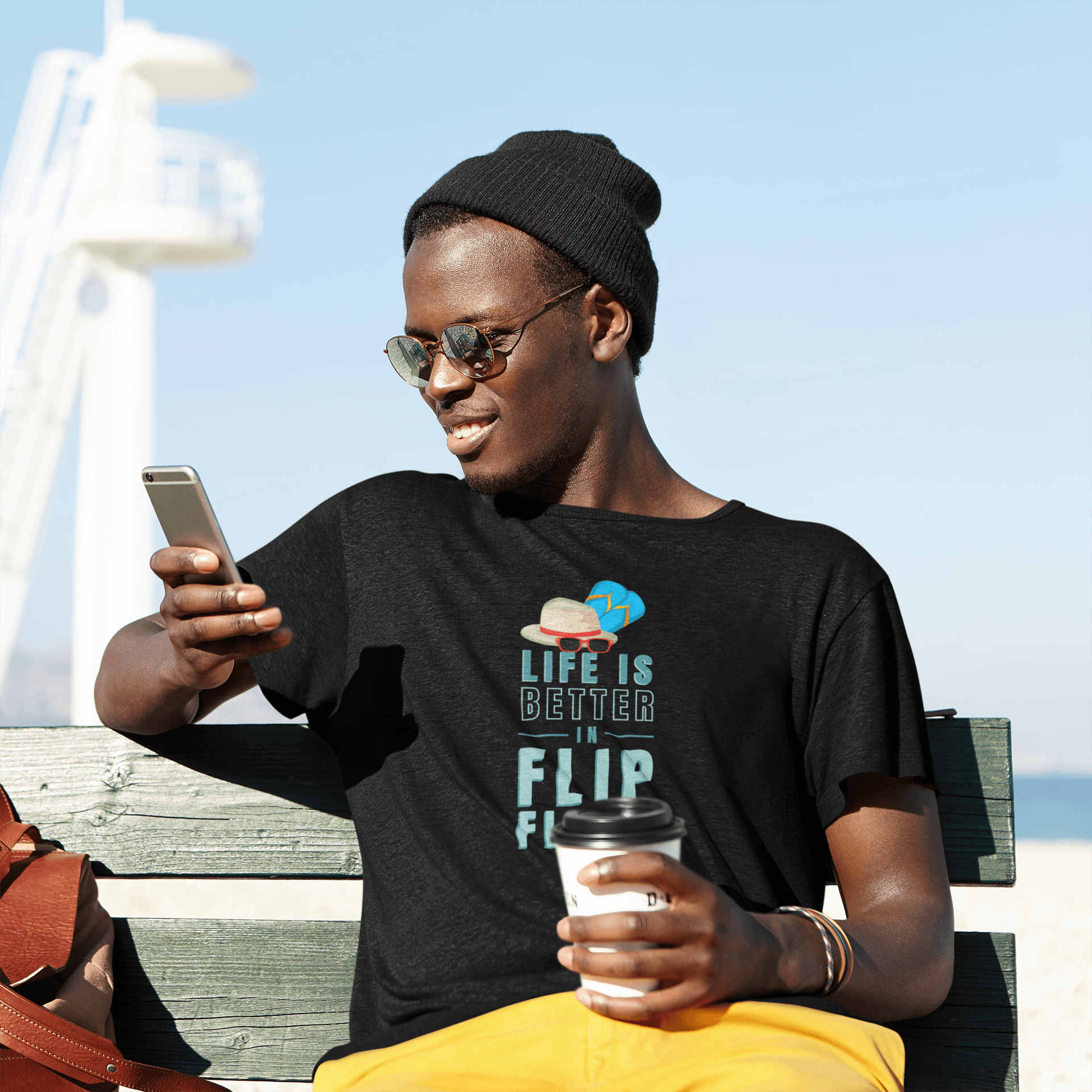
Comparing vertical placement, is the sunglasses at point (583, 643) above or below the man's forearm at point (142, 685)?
above

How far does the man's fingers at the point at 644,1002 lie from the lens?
1.74 meters

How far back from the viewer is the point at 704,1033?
6.31 ft

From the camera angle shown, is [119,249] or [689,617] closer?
[689,617]

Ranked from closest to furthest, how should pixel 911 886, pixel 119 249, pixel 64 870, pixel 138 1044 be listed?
pixel 911 886 → pixel 64 870 → pixel 138 1044 → pixel 119 249

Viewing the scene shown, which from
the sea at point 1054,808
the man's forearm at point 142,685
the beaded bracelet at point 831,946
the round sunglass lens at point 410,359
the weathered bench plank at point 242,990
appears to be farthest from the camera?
the sea at point 1054,808

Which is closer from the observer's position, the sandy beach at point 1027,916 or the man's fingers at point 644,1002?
the man's fingers at point 644,1002

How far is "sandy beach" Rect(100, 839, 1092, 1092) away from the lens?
6.34m

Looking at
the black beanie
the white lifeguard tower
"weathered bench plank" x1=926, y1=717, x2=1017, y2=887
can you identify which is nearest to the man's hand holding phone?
the black beanie

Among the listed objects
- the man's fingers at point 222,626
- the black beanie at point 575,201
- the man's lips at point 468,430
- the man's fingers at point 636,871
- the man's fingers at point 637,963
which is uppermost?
the black beanie at point 575,201

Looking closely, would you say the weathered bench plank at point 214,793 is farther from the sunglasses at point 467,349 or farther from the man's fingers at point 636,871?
the man's fingers at point 636,871

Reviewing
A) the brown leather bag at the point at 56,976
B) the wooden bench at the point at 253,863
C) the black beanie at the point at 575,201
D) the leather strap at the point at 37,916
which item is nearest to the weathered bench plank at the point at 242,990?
the wooden bench at the point at 253,863

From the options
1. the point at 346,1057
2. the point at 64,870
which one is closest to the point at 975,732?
the point at 346,1057

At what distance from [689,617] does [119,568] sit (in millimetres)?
18636

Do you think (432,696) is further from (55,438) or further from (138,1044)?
(55,438)
